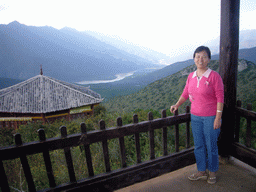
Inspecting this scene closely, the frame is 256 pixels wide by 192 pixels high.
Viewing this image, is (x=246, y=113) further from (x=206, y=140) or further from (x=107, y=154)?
(x=107, y=154)

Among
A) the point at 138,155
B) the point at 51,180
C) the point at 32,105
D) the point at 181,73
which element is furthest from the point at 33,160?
the point at 181,73

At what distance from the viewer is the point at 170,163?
2.54 m

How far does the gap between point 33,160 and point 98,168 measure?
152 cm

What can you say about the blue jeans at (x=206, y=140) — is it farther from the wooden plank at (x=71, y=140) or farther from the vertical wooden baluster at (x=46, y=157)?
the vertical wooden baluster at (x=46, y=157)

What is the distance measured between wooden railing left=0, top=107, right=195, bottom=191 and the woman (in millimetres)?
422

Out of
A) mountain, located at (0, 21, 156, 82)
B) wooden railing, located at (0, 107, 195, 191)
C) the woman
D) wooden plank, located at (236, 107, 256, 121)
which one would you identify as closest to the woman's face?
the woman

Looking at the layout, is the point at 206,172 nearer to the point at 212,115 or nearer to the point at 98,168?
the point at 212,115

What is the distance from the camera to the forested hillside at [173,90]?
2231 centimetres

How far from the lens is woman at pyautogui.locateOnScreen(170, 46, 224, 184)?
1.92 m

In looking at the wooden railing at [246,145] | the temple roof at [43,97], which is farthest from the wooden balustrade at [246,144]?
the temple roof at [43,97]

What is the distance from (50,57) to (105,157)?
109303mm

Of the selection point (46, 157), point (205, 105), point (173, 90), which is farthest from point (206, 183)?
point (173, 90)

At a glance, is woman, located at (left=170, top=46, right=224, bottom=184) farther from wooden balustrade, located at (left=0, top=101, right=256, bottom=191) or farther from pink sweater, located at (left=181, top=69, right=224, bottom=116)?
wooden balustrade, located at (left=0, top=101, right=256, bottom=191)

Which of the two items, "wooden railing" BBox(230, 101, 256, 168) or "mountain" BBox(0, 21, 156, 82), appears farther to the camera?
"mountain" BBox(0, 21, 156, 82)
